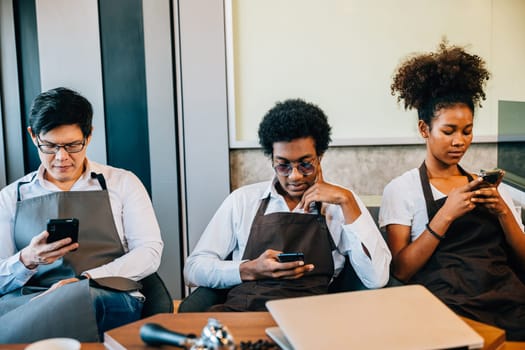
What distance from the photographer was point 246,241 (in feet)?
7.51

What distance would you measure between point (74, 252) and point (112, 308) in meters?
0.34

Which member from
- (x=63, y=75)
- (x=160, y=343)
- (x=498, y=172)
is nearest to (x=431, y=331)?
(x=160, y=343)

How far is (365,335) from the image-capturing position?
1.34 m

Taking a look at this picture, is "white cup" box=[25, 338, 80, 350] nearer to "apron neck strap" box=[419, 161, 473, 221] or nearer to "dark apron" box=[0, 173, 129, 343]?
"dark apron" box=[0, 173, 129, 343]

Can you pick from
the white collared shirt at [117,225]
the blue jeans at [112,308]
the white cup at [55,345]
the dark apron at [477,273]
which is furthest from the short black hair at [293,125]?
the white cup at [55,345]

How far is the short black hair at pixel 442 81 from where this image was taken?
7.59 feet

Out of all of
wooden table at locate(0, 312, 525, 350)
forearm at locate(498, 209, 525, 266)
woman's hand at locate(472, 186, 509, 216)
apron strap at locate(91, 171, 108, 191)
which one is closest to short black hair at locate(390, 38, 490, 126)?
woman's hand at locate(472, 186, 509, 216)

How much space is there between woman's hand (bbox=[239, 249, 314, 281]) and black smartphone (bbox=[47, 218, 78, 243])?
662 mm

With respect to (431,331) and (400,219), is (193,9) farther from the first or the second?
(431,331)

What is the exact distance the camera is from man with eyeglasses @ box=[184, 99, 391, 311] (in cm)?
211

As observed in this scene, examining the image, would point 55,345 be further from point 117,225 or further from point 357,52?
point 357,52

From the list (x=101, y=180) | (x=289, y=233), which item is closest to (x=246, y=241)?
(x=289, y=233)

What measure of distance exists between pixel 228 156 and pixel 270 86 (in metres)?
0.44

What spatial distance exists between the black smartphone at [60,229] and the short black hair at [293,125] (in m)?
0.82
